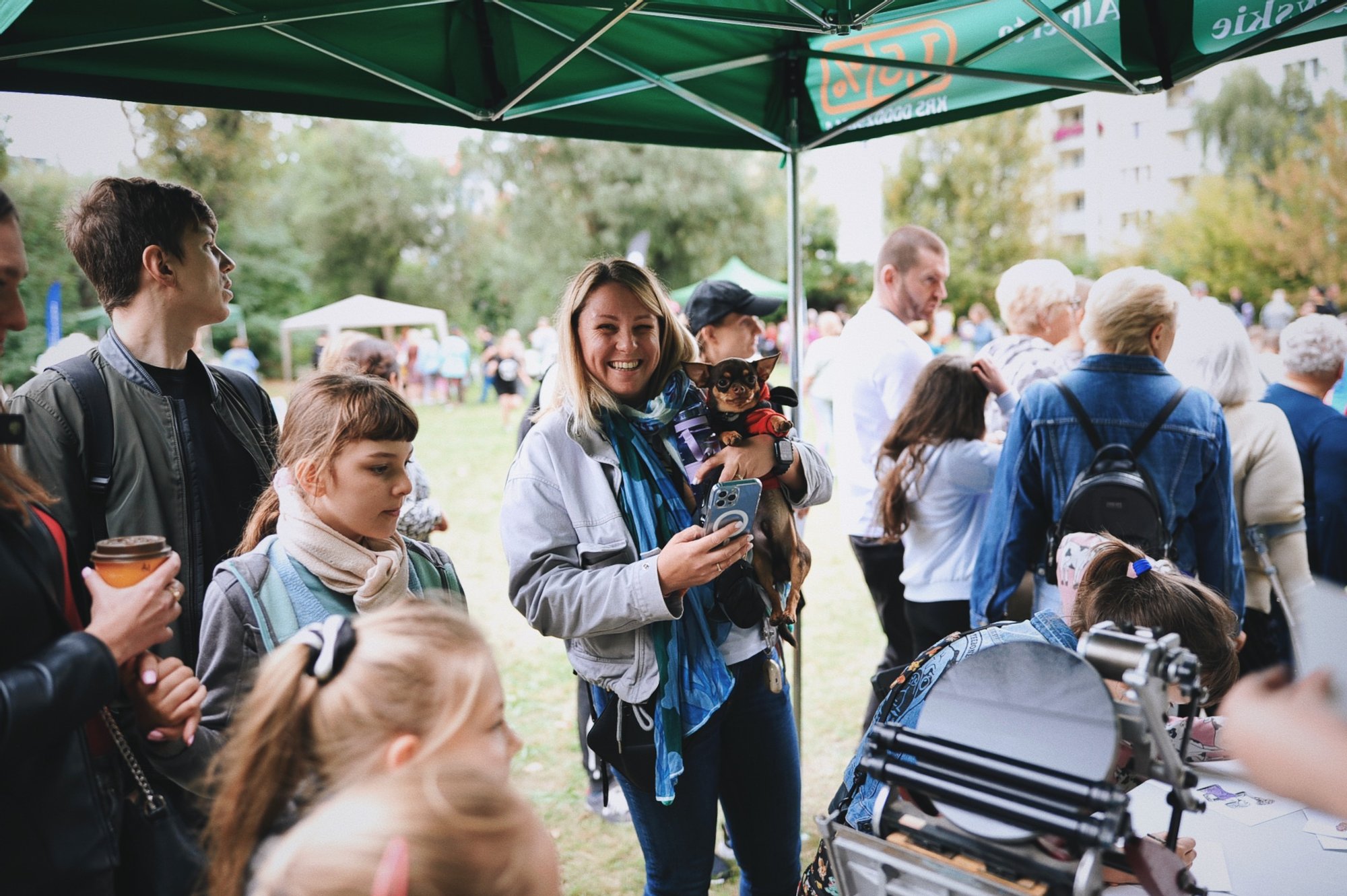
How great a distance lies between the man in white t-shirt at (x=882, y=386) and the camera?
3.95 meters

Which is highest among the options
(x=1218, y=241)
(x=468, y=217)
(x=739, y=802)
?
(x=468, y=217)

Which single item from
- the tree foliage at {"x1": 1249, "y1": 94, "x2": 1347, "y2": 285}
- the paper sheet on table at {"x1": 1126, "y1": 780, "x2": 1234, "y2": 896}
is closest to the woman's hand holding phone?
the paper sheet on table at {"x1": 1126, "y1": 780, "x2": 1234, "y2": 896}

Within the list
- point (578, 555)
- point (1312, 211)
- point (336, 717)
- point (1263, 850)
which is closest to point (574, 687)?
point (578, 555)

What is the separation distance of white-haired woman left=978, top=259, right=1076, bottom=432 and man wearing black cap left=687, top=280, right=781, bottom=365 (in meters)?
1.05

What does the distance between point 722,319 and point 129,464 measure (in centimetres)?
239

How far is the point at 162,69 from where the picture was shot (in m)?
2.65

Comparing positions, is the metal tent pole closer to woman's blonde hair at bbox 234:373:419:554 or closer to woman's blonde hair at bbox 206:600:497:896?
woman's blonde hair at bbox 234:373:419:554

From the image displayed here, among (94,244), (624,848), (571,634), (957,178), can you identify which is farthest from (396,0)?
(957,178)

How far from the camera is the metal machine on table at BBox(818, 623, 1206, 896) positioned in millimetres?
1016

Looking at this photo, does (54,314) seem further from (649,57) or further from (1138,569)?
(1138,569)

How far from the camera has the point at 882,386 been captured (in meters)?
4.02

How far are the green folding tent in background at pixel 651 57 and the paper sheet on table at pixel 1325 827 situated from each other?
219cm

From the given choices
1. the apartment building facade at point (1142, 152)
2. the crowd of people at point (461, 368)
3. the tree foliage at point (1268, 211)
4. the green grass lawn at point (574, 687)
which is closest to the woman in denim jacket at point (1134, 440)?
the green grass lawn at point (574, 687)

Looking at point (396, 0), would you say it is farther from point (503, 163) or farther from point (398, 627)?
point (503, 163)
